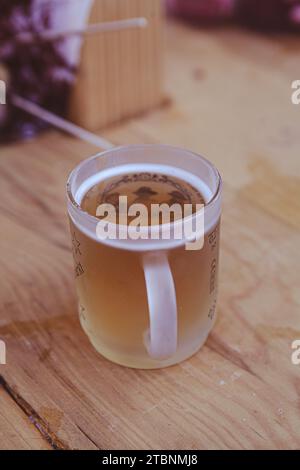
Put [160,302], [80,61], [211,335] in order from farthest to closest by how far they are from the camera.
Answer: [80,61], [211,335], [160,302]

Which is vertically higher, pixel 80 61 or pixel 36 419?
pixel 80 61

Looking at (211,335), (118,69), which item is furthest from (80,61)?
(211,335)

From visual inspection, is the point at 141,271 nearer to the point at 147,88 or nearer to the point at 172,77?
the point at 147,88

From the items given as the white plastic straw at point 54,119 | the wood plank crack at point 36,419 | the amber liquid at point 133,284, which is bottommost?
the wood plank crack at point 36,419

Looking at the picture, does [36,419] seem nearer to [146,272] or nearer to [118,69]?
[146,272]

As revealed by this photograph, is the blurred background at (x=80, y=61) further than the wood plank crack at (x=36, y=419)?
Yes

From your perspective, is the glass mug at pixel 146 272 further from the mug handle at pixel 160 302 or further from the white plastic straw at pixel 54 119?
the white plastic straw at pixel 54 119

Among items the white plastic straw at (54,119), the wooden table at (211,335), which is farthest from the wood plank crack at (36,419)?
the white plastic straw at (54,119)
